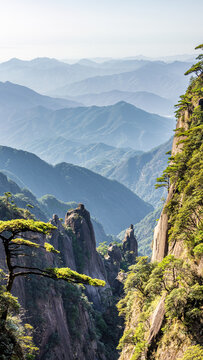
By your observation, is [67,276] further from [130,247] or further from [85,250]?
[130,247]

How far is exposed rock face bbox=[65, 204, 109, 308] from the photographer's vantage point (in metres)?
78.3

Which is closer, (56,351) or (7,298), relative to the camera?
(7,298)

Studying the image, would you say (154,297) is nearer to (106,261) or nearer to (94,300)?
(94,300)

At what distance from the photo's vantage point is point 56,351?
45156 mm

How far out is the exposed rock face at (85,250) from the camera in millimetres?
78350

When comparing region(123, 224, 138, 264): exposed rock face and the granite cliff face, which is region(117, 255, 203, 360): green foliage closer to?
the granite cliff face

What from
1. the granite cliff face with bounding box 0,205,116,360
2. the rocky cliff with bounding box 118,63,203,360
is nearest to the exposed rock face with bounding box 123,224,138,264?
the granite cliff face with bounding box 0,205,116,360

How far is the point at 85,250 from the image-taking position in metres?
83.9

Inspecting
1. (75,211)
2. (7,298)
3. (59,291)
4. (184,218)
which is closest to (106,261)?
(75,211)

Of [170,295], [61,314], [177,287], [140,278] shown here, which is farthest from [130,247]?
[170,295]

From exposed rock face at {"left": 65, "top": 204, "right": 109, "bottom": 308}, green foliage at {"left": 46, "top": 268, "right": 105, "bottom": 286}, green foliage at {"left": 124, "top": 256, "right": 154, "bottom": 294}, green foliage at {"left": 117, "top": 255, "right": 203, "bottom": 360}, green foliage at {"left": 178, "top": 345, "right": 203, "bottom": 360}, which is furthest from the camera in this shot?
exposed rock face at {"left": 65, "top": 204, "right": 109, "bottom": 308}

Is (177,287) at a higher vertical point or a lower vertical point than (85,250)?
lower

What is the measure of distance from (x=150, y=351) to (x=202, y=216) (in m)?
10.8

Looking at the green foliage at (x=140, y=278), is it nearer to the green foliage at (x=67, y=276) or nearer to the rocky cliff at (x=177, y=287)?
the rocky cliff at (x=177, y=287)
